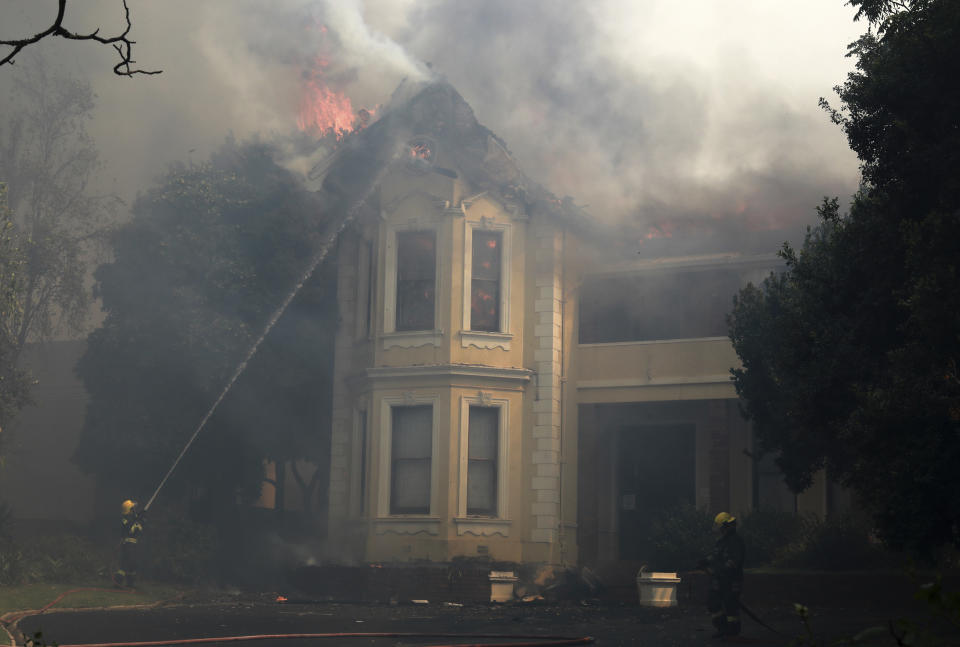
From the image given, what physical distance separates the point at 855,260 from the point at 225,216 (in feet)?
48.9

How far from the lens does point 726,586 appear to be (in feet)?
44.1

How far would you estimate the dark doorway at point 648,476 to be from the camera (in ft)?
79.7

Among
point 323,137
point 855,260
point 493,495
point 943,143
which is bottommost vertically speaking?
point 493,495

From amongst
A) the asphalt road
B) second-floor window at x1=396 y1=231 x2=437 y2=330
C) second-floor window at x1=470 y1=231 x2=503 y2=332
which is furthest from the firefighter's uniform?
second-floor window at x1=396 y1=231 x2=437 y2=330

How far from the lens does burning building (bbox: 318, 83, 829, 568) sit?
22.0m

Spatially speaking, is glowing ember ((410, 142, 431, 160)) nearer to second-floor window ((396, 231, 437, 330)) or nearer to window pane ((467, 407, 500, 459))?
second-floor window ((396, 231, 437, 330))

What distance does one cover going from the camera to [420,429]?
22.2 m

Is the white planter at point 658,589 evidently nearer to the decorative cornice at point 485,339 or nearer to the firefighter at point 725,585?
the firefighter at point 725,585

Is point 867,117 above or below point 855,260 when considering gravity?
above

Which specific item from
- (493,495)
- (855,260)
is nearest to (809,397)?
(855,260)

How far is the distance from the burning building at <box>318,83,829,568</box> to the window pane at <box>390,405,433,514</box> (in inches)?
1.6

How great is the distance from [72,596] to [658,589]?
9.96m

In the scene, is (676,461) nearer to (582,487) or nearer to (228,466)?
(582,487)

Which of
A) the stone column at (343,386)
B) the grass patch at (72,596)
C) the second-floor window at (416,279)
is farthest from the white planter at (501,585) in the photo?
the grass patch at (72,596)
